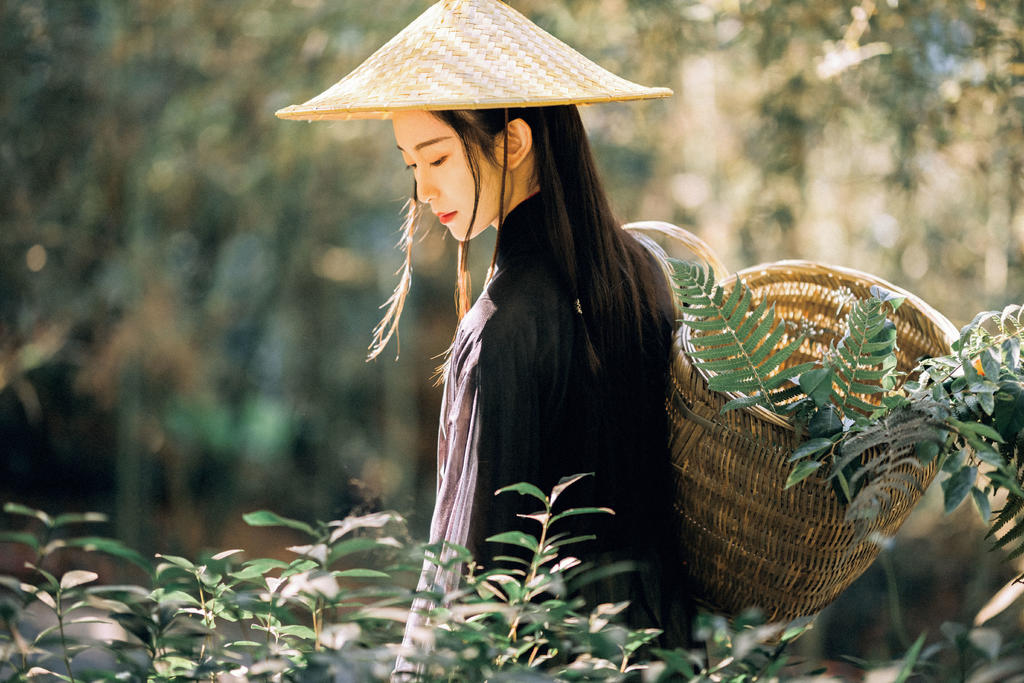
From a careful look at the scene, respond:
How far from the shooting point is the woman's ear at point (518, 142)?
1.27 metres

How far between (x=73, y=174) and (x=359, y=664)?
426 cm

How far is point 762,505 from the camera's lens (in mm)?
1104

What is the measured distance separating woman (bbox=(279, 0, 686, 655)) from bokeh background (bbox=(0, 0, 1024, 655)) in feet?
4.72

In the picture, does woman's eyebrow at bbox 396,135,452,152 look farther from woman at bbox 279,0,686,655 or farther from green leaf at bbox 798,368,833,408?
green leaf at bbox 798,368,833,408

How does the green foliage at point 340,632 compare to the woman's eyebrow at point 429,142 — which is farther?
the woman's eyebrow at point 429,142

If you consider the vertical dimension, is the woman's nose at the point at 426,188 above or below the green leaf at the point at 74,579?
above

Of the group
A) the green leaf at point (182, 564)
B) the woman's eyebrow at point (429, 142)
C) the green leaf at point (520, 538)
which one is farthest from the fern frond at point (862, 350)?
the green leaf at point (182, 564)

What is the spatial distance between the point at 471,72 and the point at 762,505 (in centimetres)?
66

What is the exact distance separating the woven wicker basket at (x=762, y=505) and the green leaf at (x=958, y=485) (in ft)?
0.28

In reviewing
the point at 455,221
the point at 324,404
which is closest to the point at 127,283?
the point at 324,404

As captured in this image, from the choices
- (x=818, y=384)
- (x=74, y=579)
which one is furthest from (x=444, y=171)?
(x=74, y=579)

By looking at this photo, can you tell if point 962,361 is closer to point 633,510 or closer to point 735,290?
point 735,290

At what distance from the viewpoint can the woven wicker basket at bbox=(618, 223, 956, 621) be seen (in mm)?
1063

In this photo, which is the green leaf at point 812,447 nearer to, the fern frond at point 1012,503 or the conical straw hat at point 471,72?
the fern frond at point 1012,503
